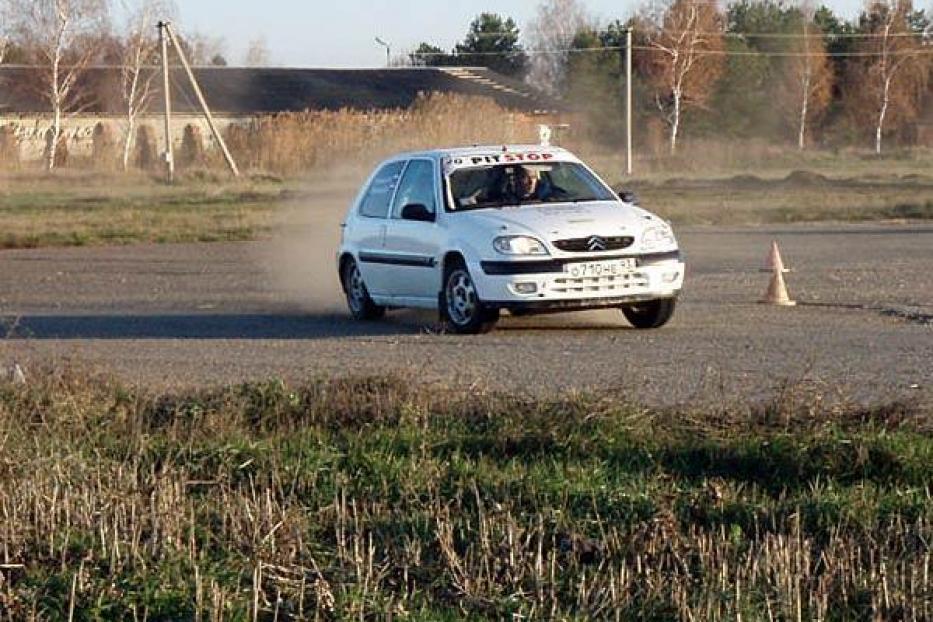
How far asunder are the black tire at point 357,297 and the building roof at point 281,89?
55.9 meters

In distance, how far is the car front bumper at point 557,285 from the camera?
14469 millimetres

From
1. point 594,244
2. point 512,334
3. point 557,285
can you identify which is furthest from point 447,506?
point 512,334

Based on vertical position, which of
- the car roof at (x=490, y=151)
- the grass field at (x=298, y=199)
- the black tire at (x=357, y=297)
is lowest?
the grass field at (x=298, y=199)

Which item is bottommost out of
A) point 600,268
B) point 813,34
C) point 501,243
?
point 600,268

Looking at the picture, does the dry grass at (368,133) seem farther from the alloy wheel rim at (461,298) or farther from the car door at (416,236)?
the alloy wheel rim at (461,298)

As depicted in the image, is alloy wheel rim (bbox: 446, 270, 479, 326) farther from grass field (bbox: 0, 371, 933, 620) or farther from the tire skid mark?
grass field (bbox: 0, 371, 933, 620)

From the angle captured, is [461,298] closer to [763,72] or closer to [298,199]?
[298,199]

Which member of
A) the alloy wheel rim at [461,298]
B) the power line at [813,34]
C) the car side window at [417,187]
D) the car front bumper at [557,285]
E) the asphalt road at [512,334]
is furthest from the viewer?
the power line at [813,34]

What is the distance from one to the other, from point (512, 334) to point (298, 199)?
18082 mm

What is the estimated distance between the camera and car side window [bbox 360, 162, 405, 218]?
666 inches

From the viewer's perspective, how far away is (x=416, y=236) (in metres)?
15.9

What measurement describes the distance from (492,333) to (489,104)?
39.8 meters

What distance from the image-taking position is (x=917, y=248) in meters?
25.5

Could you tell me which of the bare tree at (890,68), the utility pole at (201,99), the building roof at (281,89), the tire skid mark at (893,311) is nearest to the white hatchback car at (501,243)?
the tire skid mark at (893,311)
